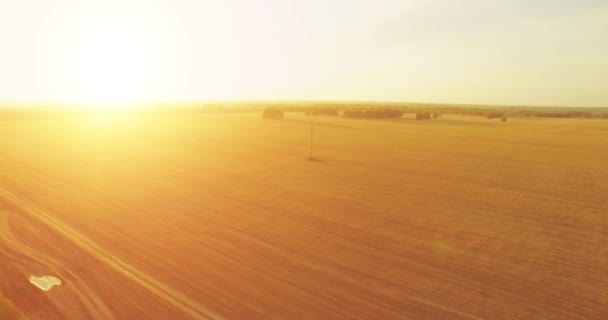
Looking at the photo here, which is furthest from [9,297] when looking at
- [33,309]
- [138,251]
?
[138,251]

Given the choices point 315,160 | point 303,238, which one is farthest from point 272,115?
point 303,238

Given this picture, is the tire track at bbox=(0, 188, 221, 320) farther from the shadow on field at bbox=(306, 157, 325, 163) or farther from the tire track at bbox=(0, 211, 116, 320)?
the shadow on field at bbox=(306, 157, 325, 163)

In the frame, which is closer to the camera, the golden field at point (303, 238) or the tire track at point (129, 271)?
the tire track at point (129, 271)

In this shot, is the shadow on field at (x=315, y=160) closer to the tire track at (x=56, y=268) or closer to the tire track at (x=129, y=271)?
the tire track at (x=129, y=271)

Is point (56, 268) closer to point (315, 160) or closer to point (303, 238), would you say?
point (303, 238)

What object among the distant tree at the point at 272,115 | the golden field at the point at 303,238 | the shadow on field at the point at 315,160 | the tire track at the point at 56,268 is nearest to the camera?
the tire track at the point at 56,268

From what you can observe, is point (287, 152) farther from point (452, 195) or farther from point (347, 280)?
point (347, 280)

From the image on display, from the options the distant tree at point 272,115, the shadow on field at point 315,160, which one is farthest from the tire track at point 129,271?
the distant tree at point 272,115
